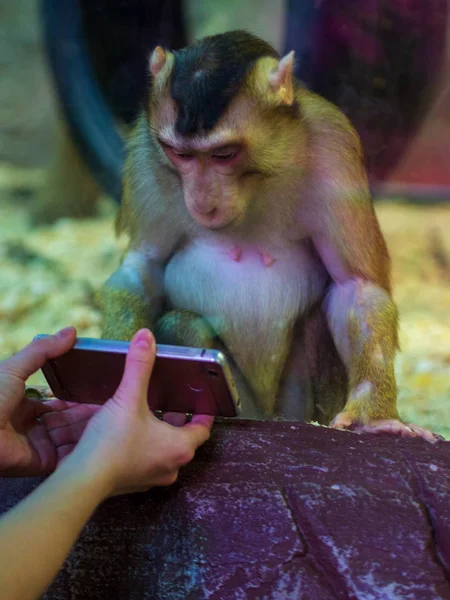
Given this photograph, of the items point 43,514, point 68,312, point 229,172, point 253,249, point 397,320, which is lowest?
point 68,312

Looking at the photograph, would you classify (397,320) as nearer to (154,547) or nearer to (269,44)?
(269,44)

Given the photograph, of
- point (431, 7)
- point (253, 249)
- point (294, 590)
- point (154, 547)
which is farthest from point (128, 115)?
point (294, 590)

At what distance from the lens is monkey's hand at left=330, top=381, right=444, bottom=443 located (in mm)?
2311

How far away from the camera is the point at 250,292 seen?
2703 millimetres

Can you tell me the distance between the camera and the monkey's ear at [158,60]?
2.31 meters

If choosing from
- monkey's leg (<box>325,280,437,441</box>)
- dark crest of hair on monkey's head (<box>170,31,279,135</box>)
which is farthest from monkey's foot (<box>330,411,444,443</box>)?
dark crest of hair on monkey's head (<box>170,31,279,135</box>)

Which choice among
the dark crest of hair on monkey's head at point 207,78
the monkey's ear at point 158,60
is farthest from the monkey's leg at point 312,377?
the monkey's ear at point 158,60

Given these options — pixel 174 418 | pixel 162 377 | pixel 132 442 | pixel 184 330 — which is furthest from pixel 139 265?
pixel 132 442

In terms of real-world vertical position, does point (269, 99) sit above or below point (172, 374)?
above

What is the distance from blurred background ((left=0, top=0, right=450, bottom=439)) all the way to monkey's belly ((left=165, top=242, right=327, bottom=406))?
2.06ft

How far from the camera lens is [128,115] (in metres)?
3.19

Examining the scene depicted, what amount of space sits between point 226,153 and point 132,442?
3.13 feet

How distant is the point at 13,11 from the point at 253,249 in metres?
2.48

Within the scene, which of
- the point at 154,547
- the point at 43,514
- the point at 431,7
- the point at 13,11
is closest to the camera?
the point at 43,514
